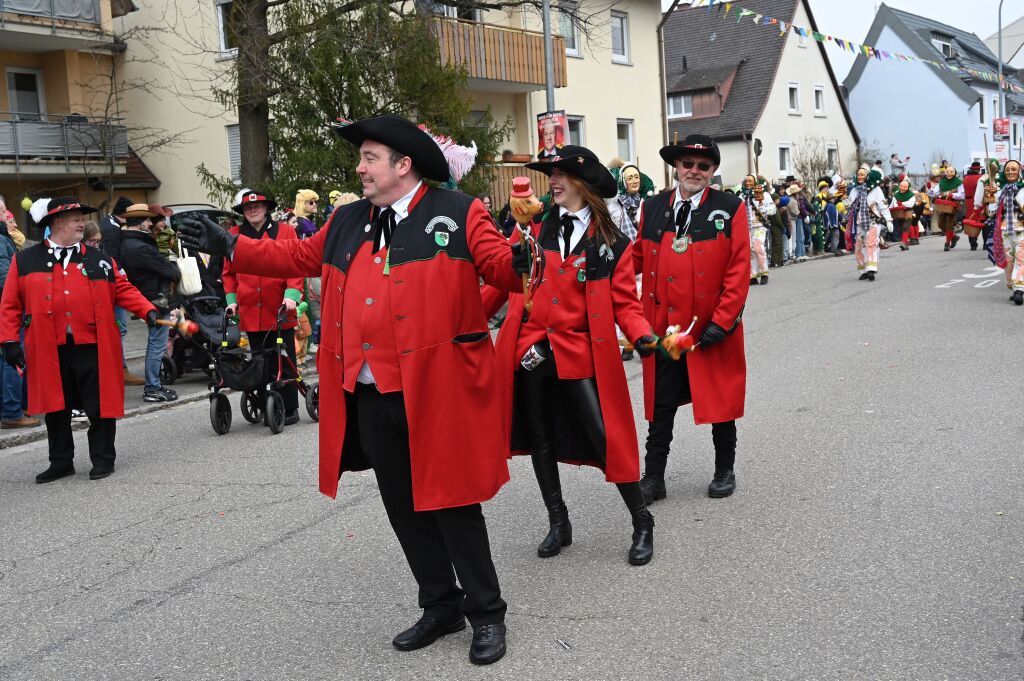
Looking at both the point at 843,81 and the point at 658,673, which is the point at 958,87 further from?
the point at 658,673

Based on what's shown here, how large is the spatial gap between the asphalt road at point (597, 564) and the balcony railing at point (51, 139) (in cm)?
1677

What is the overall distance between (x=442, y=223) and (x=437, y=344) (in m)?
0.45

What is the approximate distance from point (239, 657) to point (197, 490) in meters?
3.09

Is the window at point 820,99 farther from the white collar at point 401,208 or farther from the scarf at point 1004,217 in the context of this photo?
the white collar at point 401,208

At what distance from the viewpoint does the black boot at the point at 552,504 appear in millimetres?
5152

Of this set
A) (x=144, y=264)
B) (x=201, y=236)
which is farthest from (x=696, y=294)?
(x=144, y=264)

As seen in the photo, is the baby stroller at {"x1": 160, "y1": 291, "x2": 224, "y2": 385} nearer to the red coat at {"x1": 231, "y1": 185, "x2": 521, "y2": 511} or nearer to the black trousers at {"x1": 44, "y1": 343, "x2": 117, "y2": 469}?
the black trousers at {"x1": 44, "y1": 343, "x2": 117, "y2": 469}

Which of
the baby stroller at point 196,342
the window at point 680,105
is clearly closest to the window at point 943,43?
the window at point 680,105

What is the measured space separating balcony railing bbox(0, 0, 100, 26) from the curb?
15.4 m

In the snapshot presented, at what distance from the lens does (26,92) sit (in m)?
25.8

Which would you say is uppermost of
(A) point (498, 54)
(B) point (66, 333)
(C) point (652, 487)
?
(A) point (498, 54)

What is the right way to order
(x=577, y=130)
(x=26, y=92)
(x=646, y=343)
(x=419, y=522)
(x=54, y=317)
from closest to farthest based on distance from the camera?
(x=419, y=522)
(x=646, y=343)
(x=54, y=317)
(x=26, y=92)
(x=577, y=130)

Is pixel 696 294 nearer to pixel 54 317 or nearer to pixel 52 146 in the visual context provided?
pixel 54 317

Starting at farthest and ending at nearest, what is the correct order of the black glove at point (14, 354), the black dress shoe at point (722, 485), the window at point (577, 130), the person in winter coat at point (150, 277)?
the window at point (577, 130), the person in winter coat at point (150, 277), the black glove at point (14, 354), the black dress shoe at point (722, 485)
